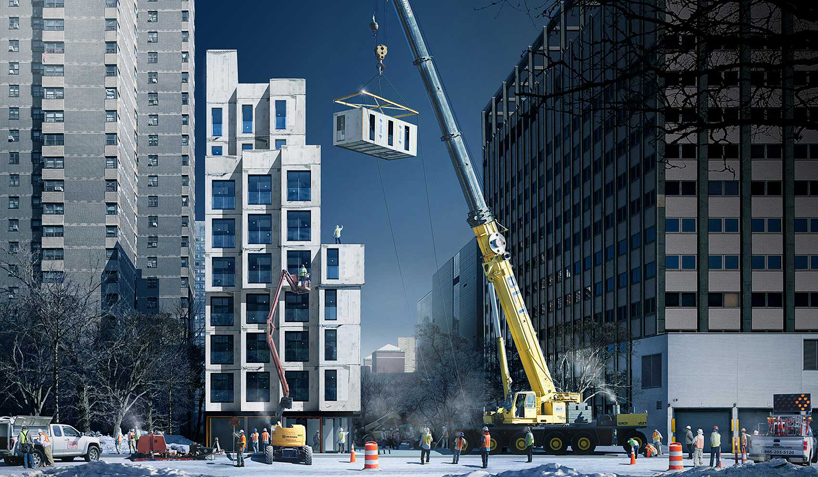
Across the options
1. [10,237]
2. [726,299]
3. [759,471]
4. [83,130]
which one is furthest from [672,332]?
[10,237]

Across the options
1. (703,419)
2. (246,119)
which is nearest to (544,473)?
(703,419)

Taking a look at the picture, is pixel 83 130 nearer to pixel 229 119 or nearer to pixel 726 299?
pixel 229 119

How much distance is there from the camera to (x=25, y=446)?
40219 millimetres

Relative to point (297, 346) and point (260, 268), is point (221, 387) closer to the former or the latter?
point (297, 346)

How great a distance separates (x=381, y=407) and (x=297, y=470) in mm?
115670

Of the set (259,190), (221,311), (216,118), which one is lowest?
(221,311)

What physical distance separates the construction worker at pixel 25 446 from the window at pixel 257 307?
105ft

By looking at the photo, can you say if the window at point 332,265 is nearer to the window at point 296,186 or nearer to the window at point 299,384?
the window at point 296,186

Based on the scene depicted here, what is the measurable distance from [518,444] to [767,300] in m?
31.8

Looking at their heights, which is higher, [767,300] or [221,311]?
[767,300]

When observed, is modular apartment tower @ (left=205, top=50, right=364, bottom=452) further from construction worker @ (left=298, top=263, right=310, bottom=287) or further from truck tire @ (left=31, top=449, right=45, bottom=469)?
truck tire @ (left=31, top=449, right=45, bottom=469)

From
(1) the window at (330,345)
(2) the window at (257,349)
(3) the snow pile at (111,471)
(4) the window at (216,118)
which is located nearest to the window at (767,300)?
(1) the window at (330,345)

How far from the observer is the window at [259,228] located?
76062 mm

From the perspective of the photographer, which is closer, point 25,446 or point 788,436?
point 25,446
